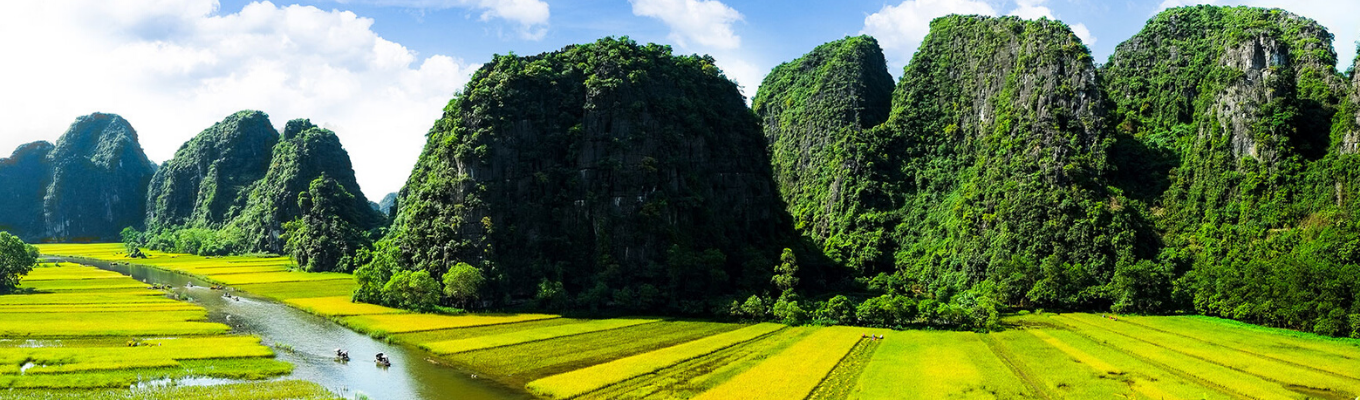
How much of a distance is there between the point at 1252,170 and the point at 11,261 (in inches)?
5239

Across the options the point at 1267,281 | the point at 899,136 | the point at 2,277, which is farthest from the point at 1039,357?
the point at 2,277

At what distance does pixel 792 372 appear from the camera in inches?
1857

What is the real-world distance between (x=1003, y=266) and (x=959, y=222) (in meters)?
16.0

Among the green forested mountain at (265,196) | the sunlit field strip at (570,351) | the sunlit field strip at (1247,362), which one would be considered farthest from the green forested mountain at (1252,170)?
the green forested mountain at (265,196)

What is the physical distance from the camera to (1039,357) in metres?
53.5

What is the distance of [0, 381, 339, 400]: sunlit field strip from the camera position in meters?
37.6

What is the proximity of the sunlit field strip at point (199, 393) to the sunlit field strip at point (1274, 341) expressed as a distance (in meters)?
60.7

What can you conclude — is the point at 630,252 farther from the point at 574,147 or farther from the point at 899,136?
the point at 899,136

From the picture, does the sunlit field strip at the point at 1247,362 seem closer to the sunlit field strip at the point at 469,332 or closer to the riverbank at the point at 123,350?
the sunlit field strip at the point at 469,332

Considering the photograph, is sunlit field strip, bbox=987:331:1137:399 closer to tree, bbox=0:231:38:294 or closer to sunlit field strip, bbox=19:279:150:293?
sunlit field strip, bbox=19:279:150:293

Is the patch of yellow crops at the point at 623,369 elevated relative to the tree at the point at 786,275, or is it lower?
lower

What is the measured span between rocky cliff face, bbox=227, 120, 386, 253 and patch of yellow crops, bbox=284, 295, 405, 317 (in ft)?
212

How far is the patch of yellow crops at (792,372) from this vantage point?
4156 cm

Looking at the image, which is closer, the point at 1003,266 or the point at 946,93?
the point at 1003,266
